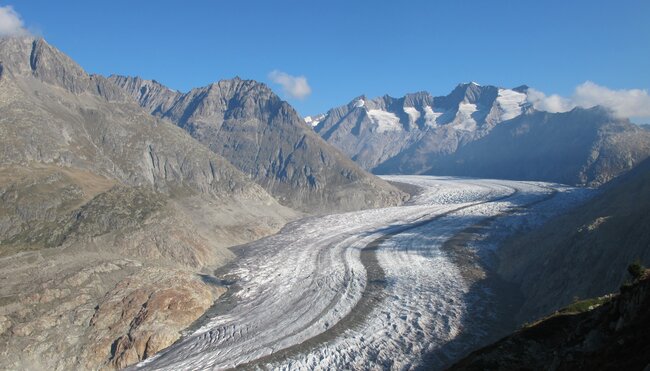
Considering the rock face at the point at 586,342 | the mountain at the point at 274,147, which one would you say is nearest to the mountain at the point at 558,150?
the mountain at the point at 274,147

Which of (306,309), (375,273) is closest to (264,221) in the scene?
(375,273)

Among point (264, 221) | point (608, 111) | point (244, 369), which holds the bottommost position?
point (244, 369)

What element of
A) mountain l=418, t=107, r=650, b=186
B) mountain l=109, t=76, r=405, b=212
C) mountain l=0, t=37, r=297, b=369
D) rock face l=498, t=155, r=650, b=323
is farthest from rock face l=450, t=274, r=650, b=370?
mountain l=418, t=107, r=650, b=186

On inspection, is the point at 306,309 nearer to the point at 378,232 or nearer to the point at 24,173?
the point at 378,232

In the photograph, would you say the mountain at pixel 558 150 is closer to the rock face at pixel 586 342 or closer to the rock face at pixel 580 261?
the rock face at pixel 580 261

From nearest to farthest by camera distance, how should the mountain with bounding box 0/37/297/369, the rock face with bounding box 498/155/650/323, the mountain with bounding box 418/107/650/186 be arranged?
the rock face with bounding box 498/155/650/323, the mountain with bounding box 0/37/297/369, the mountain with bounding box 418/107/650/186

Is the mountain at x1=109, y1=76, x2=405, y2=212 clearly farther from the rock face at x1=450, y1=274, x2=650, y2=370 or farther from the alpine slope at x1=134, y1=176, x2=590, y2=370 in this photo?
the rock face at x1=450, y1=274, x2=650, y2=370
